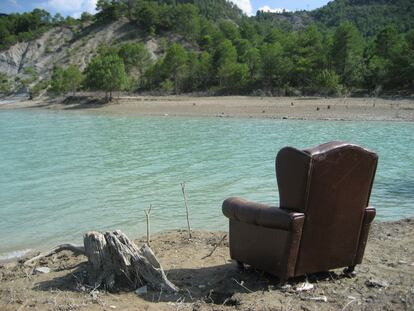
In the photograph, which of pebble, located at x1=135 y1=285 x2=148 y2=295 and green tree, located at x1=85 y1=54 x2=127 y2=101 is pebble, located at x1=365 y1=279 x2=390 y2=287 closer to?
pebble, located at x1=135 y1=285 x2=148 y2=295

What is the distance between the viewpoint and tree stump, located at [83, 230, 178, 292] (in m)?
5.18

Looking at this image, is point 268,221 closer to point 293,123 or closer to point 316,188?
point 316,188

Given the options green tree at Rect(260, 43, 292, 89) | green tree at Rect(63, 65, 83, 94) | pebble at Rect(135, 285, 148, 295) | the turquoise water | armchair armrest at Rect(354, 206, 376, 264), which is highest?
green tree at Rect(260, 43, 292, 89)

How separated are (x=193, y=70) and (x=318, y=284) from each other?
2520 inches

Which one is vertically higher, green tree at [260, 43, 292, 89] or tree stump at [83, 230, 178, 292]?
green tree at [260, 43, 292, 89]

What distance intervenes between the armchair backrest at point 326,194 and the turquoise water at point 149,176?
3.79 m

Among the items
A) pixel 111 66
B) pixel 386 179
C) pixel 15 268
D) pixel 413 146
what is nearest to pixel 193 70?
pixel 111 66

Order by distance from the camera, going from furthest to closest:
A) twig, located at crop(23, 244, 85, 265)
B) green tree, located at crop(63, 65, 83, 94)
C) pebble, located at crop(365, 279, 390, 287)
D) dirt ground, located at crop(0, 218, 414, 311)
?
green tree, located at crop(63, 65, 83, 94) → twig, located at crop(23, 244, 85, 265) → pebble, located at crop(365, 279, 390, 287) → dirt ground, located at crop(0, 218, 414, 311)

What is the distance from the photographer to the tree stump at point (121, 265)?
5.18 metres

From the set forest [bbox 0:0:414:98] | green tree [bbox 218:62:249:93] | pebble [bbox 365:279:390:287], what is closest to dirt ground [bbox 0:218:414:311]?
pebble [bbox 365:279:390:287]

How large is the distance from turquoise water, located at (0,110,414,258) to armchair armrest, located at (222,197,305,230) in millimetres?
3310

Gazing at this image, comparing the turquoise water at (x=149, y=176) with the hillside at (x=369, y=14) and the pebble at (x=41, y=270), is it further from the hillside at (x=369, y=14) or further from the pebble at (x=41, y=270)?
the hillside at (x=369, y=14)

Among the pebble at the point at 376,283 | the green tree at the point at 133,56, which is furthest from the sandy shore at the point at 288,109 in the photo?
the pebble at the point at 376,283

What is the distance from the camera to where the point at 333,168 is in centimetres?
468
